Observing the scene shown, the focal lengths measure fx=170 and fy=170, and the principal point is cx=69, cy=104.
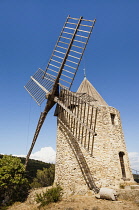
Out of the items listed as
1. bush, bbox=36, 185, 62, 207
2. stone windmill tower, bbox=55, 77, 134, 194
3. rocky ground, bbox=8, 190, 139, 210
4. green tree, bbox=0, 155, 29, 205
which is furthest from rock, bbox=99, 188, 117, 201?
green tree, bbox=0, 155, 29, 205

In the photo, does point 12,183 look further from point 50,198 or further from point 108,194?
point 108,194

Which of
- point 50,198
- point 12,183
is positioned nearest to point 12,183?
point 12,183

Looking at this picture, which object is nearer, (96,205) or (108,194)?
(96,205)

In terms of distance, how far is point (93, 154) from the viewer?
961 centimetres

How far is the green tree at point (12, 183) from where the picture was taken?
9977 millimetres

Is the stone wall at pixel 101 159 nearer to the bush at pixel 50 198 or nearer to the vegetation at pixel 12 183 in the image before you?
the bush at pixel 50 198

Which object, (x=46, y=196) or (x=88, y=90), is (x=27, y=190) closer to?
(x=46, y=196)

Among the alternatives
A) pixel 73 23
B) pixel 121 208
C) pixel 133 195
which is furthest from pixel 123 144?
pixel 73 23

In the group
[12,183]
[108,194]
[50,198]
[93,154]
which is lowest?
[50,198]

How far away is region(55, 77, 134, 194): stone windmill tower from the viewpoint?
9084mm

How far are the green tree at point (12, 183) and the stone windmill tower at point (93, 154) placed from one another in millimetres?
2275

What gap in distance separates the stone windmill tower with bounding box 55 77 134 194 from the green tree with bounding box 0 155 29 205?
228 centimetres

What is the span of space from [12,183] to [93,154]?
203 inches

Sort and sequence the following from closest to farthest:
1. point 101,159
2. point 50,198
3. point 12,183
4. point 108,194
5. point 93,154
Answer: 1. point 108,194
2. point 50,198
3. point 101,159
4. point 93,154
5. point 12,183
